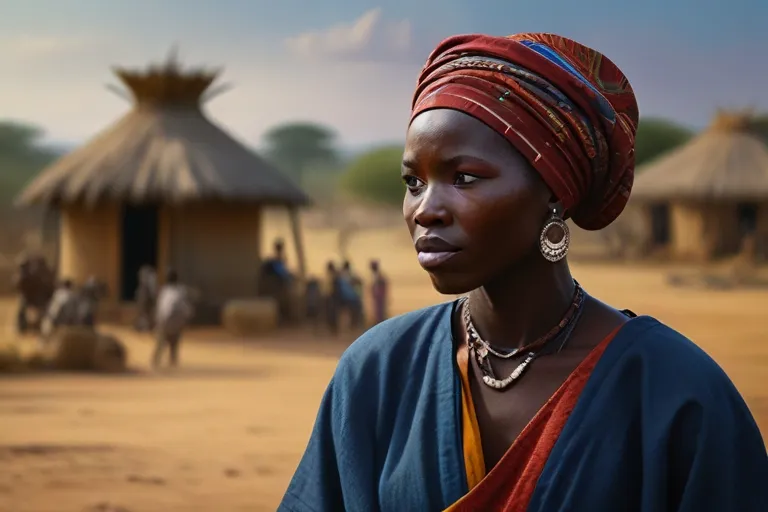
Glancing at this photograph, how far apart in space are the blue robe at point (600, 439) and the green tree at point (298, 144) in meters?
71.2

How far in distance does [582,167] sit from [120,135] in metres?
15.1

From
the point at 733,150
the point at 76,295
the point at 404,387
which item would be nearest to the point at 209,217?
the point at 76,295

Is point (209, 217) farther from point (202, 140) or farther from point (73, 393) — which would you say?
point (73, 393)

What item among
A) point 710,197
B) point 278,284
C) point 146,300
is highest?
point 710,197

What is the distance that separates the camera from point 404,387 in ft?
5.80

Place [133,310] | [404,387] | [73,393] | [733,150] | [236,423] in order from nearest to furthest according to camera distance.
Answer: [404,387] < [236,423] < [73,393] < [133,310] < [733,150]

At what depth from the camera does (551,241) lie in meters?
1.65

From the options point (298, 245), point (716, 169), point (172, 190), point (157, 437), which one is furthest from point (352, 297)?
point (716, 169)

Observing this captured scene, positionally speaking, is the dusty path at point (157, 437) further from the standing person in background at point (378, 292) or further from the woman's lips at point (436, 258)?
the woman's lips at point (436, 258)

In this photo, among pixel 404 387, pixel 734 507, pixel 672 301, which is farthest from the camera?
pixel 672 301

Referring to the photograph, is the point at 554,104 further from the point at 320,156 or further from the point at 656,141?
the point at 320,156

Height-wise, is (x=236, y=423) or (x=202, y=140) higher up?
(x=202, y=140)

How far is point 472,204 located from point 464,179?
0.16ft

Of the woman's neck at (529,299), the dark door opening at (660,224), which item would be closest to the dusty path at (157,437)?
the woman's neck at (529,299)
